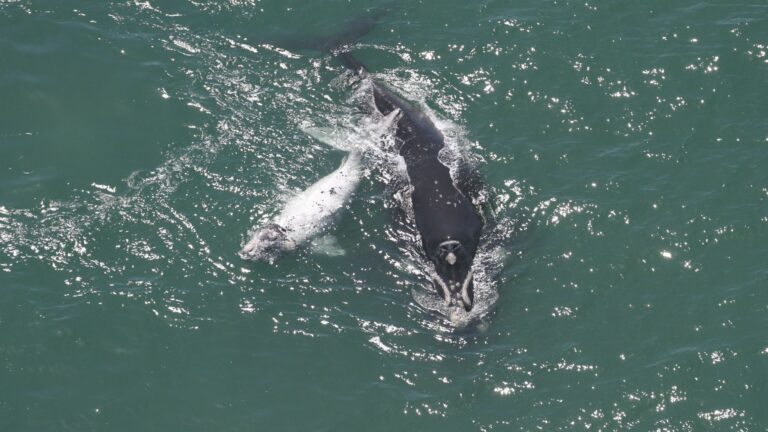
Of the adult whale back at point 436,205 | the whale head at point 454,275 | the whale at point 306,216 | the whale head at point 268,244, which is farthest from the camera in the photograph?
the whale at point 306,216

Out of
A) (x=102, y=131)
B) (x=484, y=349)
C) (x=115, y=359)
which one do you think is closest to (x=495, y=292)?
(x=484, y=349)

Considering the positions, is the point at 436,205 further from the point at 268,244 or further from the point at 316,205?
the point at 268,244

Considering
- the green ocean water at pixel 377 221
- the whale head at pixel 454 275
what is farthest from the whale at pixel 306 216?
the whale head at pixel 454 275

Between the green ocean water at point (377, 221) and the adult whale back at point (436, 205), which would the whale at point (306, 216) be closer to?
the green ocean water at point (377, 221)

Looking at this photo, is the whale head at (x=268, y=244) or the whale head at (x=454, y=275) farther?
the whale head at (x=268, y=244)

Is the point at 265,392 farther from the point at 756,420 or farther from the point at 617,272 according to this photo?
the point at 756,420

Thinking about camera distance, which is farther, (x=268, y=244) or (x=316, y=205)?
(x=316, y=205)

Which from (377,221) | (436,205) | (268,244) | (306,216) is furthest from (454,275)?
(268,244)
